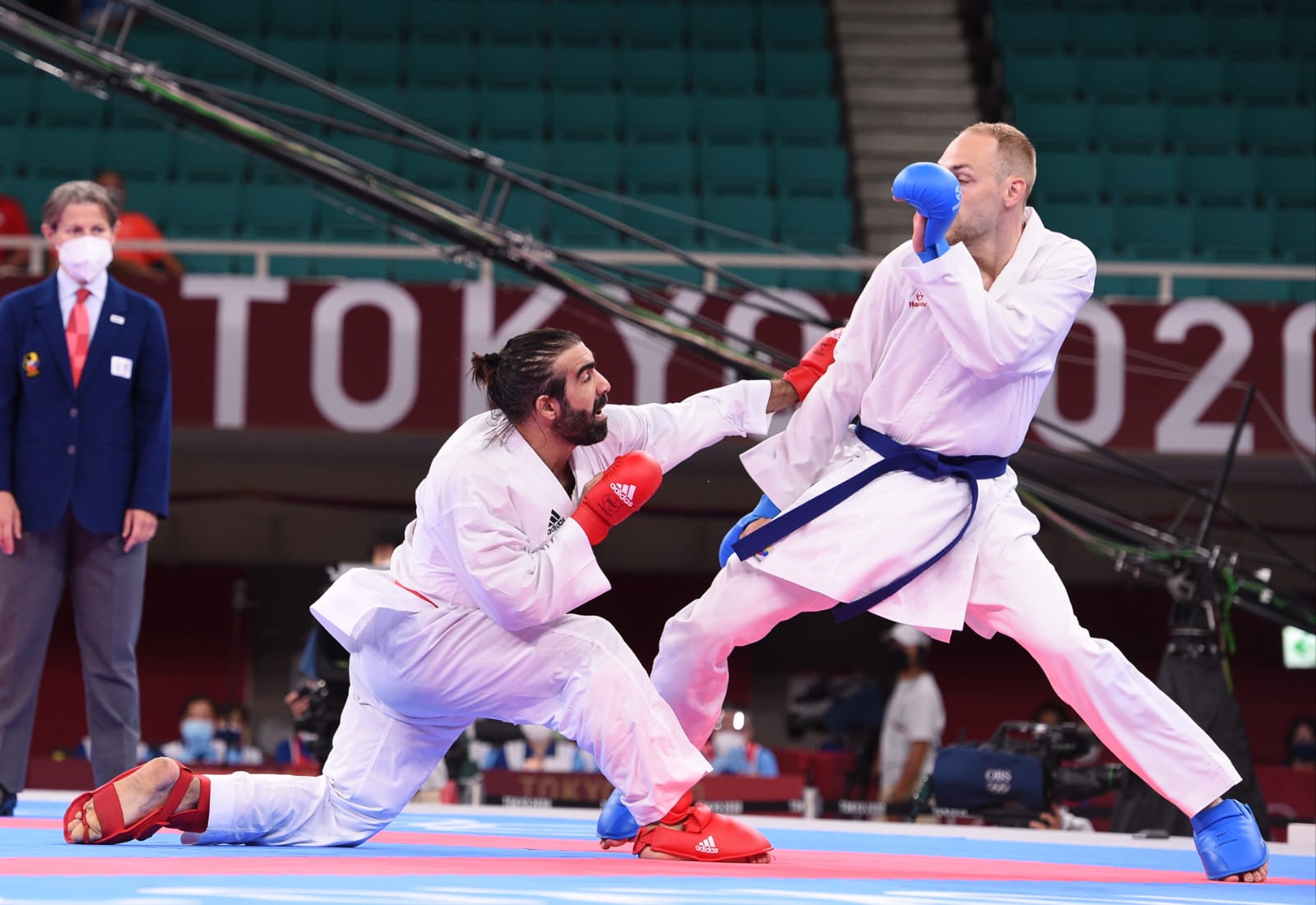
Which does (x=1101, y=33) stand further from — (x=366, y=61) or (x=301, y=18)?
(x=301, y=18)

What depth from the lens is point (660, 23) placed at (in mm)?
11766

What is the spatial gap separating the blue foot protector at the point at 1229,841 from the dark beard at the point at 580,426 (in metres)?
1.39

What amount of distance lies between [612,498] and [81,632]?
1.67 meters

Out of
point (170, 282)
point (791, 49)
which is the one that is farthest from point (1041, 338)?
point (791, 49)

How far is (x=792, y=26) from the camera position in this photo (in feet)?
39.1

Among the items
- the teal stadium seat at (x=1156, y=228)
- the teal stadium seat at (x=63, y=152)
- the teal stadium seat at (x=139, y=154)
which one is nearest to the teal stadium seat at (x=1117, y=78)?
the teal stadium seat at (x=1156, y=228)

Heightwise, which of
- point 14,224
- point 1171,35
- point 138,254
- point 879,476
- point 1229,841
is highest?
point 1171,35

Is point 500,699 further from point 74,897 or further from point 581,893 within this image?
point 74,897

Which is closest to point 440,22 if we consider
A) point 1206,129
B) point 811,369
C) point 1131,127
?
point 1131,127

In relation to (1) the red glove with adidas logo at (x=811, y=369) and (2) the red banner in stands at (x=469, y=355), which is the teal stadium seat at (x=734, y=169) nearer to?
(2) the red banner in stands at (x=469, y=355)

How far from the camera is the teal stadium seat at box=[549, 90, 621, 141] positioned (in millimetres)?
10703

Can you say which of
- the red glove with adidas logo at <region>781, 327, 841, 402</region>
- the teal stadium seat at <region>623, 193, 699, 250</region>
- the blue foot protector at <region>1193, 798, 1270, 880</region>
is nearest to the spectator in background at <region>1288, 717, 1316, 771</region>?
the teal stadium seat at <region>623, 193, 699, 250</region>

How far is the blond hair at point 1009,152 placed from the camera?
3.17 meters

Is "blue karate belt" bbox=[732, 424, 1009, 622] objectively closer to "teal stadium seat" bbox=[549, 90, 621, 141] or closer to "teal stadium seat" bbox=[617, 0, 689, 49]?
"teal stadium seat" bbox=[549, 90, 621, 141]
